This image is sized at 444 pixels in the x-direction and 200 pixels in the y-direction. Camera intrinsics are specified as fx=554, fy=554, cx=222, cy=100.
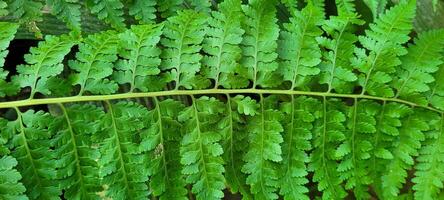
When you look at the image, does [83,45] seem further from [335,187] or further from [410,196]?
[410,196]

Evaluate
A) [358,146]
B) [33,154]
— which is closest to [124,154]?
[33,154]

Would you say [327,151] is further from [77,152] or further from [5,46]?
[5,46]

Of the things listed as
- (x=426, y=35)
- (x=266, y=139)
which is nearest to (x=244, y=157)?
(x=266, y=139)

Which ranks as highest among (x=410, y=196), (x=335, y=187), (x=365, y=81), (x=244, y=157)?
(x=365, y=81)

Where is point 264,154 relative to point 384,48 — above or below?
below

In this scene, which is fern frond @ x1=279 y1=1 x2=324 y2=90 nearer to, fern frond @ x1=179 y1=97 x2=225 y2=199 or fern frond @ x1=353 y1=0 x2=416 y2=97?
fern frond @ x1=353 y1=0 x2=416 y2=97

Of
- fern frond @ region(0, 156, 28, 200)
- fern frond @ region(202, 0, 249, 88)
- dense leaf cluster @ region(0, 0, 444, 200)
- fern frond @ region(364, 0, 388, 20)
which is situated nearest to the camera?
fern frond @ region(0, 156, 28, 200)

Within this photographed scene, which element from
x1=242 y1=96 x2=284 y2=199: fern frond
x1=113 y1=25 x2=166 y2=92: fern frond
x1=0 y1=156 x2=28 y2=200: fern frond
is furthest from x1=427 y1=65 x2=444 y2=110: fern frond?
x1=0 y1=156 x2=28 y2=200: fern frond
